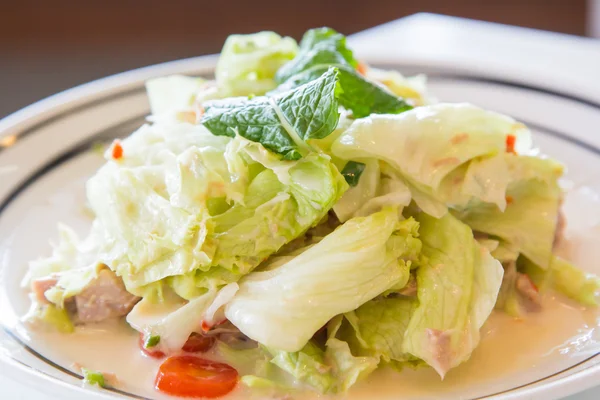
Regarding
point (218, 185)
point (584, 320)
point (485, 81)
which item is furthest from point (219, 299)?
point (485, 81)

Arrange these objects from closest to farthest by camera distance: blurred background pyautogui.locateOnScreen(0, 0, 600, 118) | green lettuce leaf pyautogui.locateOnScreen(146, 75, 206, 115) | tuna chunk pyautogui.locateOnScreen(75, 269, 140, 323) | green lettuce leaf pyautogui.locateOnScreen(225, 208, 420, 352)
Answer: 1. green lettuce leaf pyautogui.locateOnScreen(225, 208, 420, 352)
2. tuna chunk pyautogui.locateOnScreen(75, 269, 140, 323)
3. green lettuce leaf pyautogui.locateOnScreen(146, 75, 206, 115)
4. blurred background pyautogui.locateOnScreen(0, 0, 600, 118)

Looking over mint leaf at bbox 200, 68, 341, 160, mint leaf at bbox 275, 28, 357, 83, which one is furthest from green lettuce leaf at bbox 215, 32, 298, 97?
mint leaf at bbox 200, 68, 341, 160

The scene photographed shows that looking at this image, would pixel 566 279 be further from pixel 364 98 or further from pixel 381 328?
pixel 364 98

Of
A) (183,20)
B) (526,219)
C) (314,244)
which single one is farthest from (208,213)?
(183,20)

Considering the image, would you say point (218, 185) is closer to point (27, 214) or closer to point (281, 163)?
point (281, 163)

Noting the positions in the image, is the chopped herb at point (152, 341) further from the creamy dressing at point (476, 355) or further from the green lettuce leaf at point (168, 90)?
the green lettuce leaf at point (168, 90)

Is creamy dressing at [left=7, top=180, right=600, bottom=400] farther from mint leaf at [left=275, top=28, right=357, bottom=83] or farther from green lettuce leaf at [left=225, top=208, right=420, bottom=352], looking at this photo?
mint leaf at [left=275, top=28, right=357, bottom=83]
